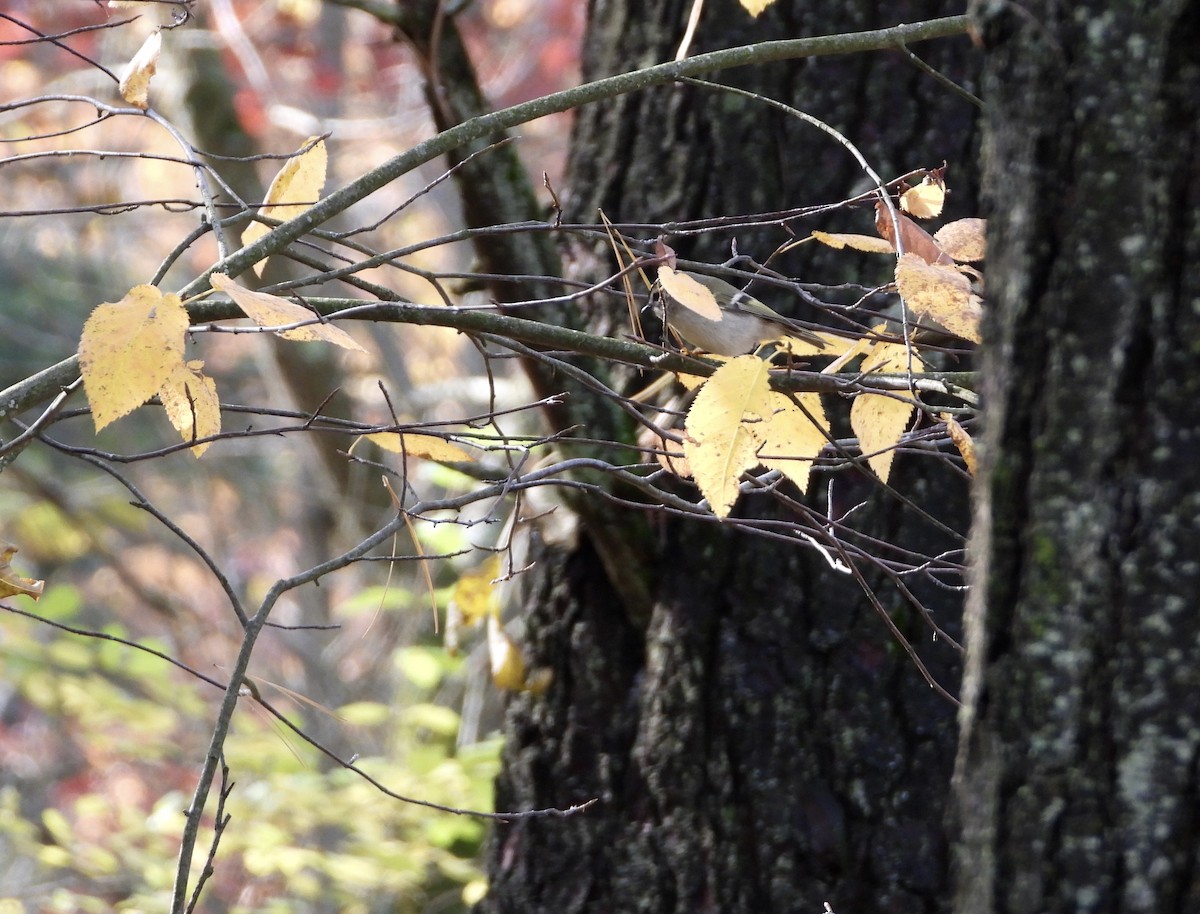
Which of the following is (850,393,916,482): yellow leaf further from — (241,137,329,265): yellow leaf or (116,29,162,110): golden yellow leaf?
(116,29,162,110): golden yellow leaf

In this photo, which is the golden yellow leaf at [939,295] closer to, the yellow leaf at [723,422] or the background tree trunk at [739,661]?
the yellow leaf at [723,422]

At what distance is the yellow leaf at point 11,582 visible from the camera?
4.51 ft

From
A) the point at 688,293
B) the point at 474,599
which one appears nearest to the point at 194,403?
the point at 688,293

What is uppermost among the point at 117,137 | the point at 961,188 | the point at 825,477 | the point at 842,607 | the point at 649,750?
the point at 117,137

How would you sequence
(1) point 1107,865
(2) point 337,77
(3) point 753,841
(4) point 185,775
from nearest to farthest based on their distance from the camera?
(1) point 1107,865, (3) point 753,841, (2) point 337,77, (4) point 185,775

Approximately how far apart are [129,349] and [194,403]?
0.20 meters

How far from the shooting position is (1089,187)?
0.85m

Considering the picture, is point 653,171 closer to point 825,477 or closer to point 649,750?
point 825,477

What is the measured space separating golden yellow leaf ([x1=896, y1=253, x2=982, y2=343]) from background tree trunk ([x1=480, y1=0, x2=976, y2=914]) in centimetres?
103

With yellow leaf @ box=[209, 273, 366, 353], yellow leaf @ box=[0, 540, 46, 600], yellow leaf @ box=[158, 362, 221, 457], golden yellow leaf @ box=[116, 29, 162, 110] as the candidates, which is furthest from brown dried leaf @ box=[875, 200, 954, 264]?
yellow leaf @ box=[0, 540, 46, 600]

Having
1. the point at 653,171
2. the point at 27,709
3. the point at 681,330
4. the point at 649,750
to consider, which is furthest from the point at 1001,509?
the point at 27,709

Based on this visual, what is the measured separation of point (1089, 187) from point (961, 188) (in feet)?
5.19

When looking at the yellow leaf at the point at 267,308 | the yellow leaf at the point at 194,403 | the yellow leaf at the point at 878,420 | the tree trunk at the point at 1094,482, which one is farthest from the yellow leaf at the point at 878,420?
the yellow leaf at the point at 194,403

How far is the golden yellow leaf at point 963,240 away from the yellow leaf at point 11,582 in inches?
46.7
